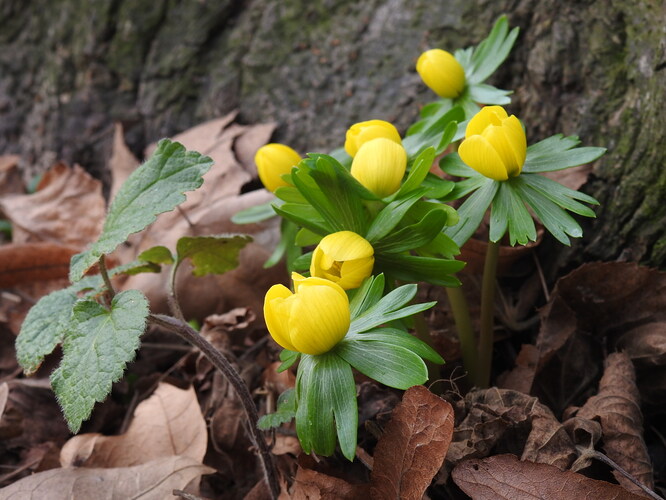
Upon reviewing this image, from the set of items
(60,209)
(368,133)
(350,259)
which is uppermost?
(368,133)

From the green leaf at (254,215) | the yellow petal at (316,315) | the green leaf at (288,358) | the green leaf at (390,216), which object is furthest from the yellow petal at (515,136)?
the green leaf at (254,215)

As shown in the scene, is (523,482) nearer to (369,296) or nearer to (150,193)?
(369,296)

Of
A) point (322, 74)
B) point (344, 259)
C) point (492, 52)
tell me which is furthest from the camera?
point (322, 74)

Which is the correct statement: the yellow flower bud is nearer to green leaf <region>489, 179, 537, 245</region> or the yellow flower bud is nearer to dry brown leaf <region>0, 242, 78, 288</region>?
green leaf <region>489, 179, 537, 245</region>

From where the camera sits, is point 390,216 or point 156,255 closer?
point 390,216

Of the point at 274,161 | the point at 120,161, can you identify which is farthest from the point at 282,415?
the point at 120,161

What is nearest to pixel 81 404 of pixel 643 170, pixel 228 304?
pixel 228 304
